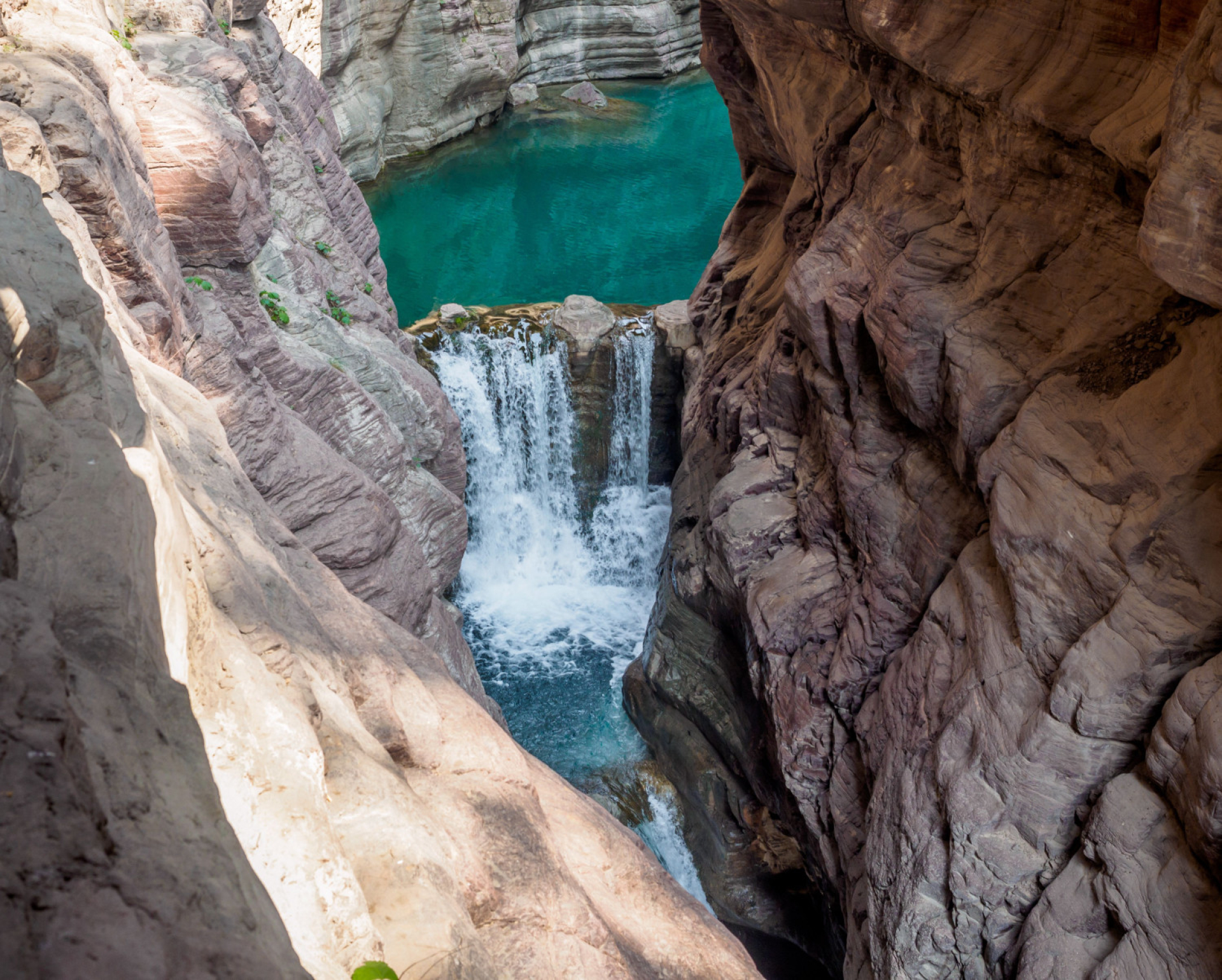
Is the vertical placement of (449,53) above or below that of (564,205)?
above

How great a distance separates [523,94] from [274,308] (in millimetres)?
22033

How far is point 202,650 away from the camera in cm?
322

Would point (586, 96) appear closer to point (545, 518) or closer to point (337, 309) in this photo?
point (545, 518)

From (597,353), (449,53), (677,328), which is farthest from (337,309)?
(449,53)

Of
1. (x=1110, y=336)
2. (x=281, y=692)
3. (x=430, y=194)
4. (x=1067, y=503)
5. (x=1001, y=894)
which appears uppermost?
(x=1110, y=336)

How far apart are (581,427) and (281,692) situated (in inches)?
426

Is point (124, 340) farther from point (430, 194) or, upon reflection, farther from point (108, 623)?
point (430, 194)

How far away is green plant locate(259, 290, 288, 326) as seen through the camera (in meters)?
9.05

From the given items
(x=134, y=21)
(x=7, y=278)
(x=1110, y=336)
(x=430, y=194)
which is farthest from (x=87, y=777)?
(x=430, y=194)

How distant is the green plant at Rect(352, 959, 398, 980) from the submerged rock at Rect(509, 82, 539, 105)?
29.0 metres

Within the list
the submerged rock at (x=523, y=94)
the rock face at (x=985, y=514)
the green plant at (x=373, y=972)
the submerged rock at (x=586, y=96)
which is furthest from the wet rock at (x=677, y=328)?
the submerged rock at (x=586, y=96)

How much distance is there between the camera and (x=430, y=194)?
23359mm

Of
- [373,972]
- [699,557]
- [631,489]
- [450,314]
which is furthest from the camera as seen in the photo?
[631,489]

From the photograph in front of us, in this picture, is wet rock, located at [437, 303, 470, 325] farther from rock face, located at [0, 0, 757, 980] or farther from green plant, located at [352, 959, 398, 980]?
green plant, located at [352, 959, 398, 980]
